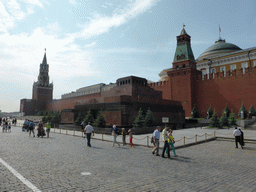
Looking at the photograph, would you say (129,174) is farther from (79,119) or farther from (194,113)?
(194,113)

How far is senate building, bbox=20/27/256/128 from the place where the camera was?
851 inches

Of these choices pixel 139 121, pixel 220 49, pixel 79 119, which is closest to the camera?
pixel 139 121

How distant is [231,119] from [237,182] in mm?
21768

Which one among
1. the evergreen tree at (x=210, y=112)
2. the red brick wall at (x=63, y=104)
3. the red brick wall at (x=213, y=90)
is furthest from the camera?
the red brick wall at (x=63, y=104)

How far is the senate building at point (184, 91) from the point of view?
70.9 ft

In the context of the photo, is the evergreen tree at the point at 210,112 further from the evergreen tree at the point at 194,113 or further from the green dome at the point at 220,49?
the green dome at the point at 220,49

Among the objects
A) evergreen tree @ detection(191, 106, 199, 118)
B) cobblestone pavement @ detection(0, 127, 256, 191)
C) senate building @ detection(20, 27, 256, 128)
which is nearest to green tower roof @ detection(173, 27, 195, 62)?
senate building @ detection(20, 27, 256, 128)

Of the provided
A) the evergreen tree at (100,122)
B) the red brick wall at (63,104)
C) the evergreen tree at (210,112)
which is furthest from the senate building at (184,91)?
the red brick wall at (63,104)

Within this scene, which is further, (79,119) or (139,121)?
(79,119)

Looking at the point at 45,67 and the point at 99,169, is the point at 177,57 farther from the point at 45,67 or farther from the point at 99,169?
the point at 45,67

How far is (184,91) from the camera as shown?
33.8 m

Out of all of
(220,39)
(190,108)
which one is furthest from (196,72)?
(220,39)

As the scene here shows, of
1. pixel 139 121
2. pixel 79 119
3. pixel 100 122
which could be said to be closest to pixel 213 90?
pixel 139 121

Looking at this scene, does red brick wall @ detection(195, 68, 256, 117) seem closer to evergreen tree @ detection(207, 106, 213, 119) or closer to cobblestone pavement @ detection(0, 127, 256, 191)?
evergreen tree @ detection(207, 106, 213, 119)
